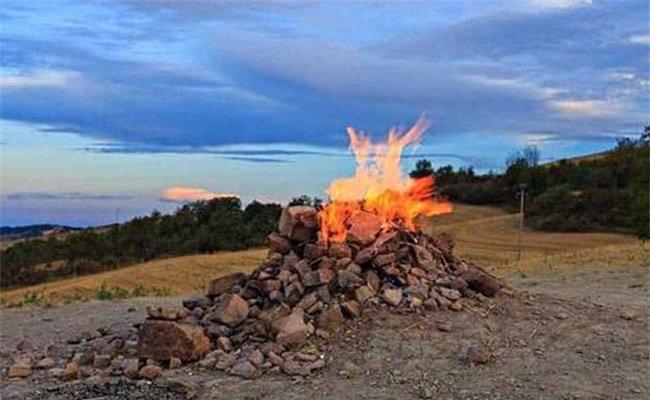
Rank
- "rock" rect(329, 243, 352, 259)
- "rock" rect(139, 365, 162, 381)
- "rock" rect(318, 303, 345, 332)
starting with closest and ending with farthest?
"rock" rect(139, 365, 162, 381) < "rock" rect(318, 303, 345, 332) < "rock" rect(329, 243, 352, 259)

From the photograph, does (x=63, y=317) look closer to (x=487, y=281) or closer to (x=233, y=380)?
(x=233, y=380)

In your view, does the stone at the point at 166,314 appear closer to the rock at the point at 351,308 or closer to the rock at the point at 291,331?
the rock at the point at 291,331

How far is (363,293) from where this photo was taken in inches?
325

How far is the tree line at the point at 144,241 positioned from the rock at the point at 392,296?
64.1 ft

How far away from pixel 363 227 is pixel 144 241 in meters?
22.3

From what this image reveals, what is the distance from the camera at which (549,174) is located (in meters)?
37.9

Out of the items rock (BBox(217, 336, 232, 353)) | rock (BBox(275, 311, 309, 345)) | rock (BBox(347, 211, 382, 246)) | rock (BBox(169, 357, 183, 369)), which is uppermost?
rock (BBox(347, 211, 382, 246))

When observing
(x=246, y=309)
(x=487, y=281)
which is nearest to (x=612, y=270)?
(x=487, y=281)

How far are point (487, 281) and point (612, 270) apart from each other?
5.19 meters

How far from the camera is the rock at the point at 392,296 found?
27.0 feet

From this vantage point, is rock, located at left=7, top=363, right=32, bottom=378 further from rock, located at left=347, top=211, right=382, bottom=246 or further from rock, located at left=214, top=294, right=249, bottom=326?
rock, located at left=347, top=211, right=382, bottom=246

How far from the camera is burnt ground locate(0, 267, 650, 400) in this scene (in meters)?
→ 6.83

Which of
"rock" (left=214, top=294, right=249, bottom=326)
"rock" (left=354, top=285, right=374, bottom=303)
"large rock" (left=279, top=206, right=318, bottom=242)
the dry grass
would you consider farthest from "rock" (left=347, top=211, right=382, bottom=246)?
the dry grass

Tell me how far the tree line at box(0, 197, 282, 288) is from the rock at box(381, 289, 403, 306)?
19536mm
